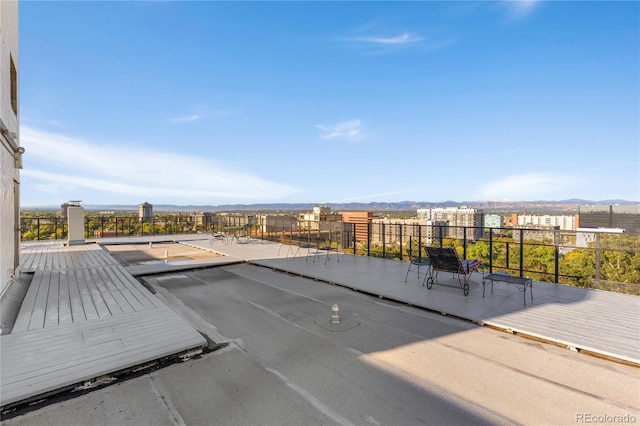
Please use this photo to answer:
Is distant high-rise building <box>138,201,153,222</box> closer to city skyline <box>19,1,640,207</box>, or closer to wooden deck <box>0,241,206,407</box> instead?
city skyline <box>19,1,640,207</box>

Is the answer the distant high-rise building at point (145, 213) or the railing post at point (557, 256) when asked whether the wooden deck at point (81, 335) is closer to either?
the railing post at point (557, 256)

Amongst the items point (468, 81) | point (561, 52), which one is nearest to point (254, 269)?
point (561, 52)

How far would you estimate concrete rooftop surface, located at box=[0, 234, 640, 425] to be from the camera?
6.79 ft

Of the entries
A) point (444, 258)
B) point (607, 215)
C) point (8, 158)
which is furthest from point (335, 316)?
point (607, 215)

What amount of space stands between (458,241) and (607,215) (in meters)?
→ 7.12

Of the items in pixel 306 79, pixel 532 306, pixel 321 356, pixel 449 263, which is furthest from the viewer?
pixel 306 79

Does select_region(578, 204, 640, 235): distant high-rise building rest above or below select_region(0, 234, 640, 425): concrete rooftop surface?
above

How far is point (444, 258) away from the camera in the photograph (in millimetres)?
5086

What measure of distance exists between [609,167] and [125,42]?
58.7 metres

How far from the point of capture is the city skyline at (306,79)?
1105cm

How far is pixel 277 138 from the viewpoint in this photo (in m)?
31.8

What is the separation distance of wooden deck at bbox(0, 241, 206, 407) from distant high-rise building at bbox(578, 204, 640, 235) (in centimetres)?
1413

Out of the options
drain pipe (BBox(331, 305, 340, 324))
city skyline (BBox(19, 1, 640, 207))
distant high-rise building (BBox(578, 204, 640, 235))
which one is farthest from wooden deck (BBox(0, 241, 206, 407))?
distant high-rise building (BBox(578, 204, 640, 235))
